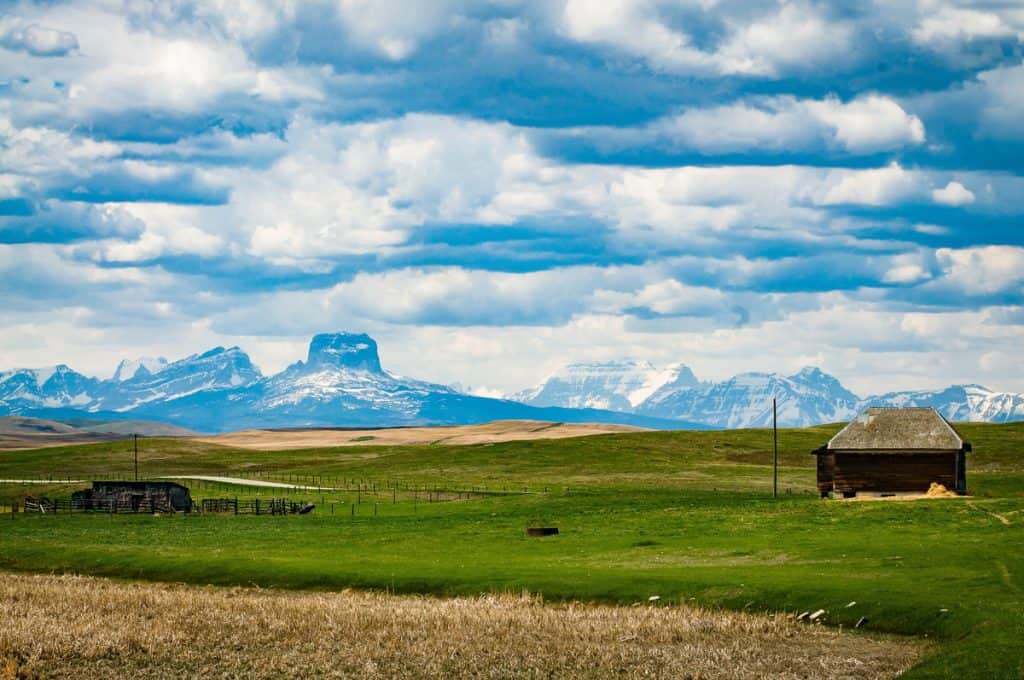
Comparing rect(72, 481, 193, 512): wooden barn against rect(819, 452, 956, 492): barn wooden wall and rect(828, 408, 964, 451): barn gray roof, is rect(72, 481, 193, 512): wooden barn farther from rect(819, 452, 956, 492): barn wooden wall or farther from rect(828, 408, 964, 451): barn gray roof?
rect(828, 408, 964, 451): barn gray roof

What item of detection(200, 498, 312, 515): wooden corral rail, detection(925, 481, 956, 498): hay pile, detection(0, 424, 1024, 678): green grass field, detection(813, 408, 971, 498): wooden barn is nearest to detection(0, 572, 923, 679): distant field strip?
detection(0, 424, 1024, 678): green grass field

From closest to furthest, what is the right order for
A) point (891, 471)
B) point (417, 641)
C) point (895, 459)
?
point (417, 641) < point (891, 471) < point (895, 459)

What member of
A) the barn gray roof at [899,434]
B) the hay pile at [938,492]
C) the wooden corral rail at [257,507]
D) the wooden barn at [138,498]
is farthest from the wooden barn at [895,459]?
the wooden barn at [138,498]

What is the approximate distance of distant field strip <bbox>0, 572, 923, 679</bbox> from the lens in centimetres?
3631

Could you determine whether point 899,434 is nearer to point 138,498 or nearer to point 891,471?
point 891,471

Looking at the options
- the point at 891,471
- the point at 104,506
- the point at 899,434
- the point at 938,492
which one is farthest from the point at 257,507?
the point at 938,492

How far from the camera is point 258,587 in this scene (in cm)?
5397

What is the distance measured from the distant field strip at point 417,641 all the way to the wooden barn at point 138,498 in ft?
205

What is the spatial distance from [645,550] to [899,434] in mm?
37843

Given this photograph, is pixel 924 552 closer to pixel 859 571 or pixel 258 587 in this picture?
pixel 859 571

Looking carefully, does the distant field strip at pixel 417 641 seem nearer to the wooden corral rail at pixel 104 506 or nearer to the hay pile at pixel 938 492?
the hay pile at pixel 938 492

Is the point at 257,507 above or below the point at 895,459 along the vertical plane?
below

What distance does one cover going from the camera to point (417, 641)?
130 feet

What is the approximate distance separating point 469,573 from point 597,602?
8.49 metres
